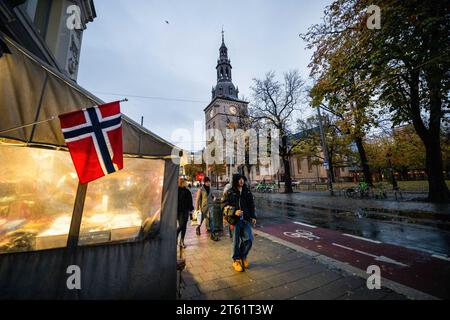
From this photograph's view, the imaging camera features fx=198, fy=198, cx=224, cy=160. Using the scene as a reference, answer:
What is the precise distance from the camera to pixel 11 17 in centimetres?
282

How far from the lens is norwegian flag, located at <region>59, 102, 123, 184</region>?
8.66 ft

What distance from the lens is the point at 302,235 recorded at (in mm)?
7152

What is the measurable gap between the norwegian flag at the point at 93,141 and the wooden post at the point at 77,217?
19.1 inches

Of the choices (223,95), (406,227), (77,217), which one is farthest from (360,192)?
(223,95)

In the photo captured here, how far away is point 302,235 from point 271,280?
3861 millimetres

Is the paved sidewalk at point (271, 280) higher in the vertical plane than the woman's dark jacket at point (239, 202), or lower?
lower

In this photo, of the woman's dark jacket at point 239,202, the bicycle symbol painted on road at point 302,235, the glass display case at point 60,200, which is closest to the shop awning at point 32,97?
the glass display case at point 60,200

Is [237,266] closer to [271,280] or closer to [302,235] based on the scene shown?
[271,280]

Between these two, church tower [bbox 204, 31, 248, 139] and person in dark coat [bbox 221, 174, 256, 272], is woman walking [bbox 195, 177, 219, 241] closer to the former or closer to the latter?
person in dark coat [bbox 221, 174, 256, 272]

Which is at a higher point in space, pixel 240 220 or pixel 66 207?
pixel 66 207

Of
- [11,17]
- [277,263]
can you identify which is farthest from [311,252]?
[11,17]

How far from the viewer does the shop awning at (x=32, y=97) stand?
233 cm

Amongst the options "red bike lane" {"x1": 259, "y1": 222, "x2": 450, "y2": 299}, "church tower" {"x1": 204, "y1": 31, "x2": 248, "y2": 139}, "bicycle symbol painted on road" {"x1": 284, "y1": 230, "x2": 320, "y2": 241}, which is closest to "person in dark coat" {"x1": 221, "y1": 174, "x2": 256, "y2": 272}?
"red bike lane" {"x1": 259, "y1": 222, "x2": 450, "y2": 299}

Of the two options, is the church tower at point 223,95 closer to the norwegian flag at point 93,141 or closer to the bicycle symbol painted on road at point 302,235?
the bicycle symbol painted on road at point 302,235
